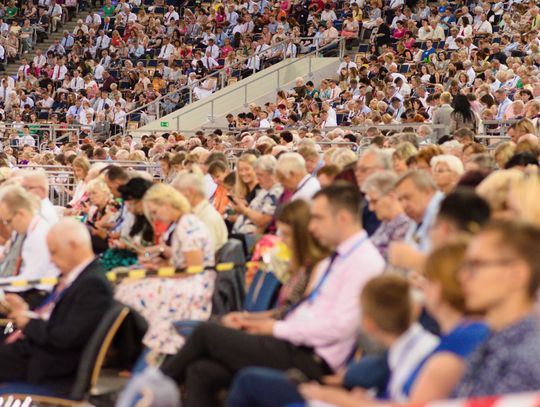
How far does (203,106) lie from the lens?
23656 mm

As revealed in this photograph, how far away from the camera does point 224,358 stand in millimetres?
5000

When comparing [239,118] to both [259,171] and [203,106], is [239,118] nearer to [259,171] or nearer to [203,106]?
[203,106]

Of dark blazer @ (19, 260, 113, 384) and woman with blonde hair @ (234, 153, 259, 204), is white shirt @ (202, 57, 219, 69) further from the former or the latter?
dark blazer @ (19, 260, 113, 384)

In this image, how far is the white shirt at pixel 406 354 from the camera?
383cm

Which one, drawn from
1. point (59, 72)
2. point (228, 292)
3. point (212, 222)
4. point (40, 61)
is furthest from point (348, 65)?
point (228, 292)

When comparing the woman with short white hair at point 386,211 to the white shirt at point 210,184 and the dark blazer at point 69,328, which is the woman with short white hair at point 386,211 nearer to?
the dark blazer at point 69,328

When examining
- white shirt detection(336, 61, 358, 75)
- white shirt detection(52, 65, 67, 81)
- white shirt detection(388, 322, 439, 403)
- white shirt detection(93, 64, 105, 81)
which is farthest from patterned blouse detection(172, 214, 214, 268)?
white shirt detection(52, 65, 67, 81)

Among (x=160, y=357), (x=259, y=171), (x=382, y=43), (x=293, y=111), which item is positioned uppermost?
(x=382, y=43)

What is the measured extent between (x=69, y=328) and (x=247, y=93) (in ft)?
61.1

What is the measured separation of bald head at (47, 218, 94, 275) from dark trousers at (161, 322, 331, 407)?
874 mm

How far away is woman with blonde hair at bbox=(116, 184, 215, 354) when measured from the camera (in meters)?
6.18

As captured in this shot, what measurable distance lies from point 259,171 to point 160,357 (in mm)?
2706

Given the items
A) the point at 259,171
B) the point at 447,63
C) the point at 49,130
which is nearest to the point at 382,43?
the point at 447,63

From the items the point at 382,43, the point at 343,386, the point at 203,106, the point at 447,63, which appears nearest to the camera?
the point at 343,386
